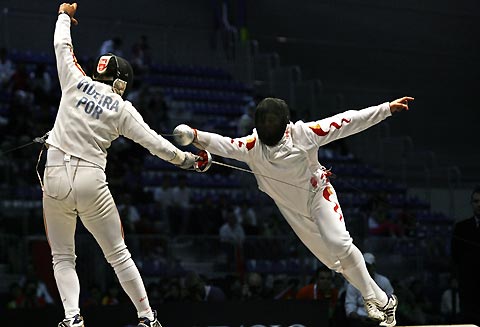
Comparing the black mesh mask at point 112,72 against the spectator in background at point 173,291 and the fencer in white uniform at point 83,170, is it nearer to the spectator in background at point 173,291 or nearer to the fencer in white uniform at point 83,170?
the fencer in white uniform at point 83,170

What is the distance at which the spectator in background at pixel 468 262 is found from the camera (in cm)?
840

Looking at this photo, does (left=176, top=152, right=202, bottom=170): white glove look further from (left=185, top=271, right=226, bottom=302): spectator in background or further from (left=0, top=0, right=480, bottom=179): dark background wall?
(left=0, top=0, right=480, bottom=179): dark background wall

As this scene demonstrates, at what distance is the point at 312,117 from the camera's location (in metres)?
14.5

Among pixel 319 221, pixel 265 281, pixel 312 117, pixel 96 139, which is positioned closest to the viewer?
pixel 96 139

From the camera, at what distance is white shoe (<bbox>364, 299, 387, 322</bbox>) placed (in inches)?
244

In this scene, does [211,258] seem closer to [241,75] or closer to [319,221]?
[319,221]

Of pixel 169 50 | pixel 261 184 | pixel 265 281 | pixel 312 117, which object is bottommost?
pixel 265 281

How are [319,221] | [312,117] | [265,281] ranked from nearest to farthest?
[319,221] → [265,281] → [312,117]

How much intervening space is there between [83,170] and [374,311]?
206 cm

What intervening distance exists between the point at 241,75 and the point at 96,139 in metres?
10.3

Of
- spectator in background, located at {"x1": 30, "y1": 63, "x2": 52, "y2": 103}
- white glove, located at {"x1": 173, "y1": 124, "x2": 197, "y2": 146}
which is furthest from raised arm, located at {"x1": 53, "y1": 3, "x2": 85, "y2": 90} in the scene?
spectator in background, located at {"x1": 30, "y1": 63, "x2": 52, "y2": 103}

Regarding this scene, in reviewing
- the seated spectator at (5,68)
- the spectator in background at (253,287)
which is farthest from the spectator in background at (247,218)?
the seated spectator at (5,68)

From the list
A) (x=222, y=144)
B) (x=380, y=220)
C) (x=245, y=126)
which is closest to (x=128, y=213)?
(x=245, y=126)

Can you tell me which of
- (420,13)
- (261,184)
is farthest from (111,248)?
(420,13)
